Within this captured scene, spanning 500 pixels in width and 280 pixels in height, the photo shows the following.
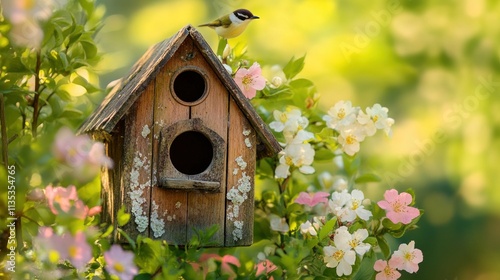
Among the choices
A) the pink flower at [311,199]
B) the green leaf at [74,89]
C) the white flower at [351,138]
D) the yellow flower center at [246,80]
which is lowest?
the pink flower at [311,199]

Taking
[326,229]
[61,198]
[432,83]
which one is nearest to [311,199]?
[326,229]

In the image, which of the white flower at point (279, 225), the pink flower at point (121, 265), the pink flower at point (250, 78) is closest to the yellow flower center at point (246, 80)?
the pink flower at point (250, 78)

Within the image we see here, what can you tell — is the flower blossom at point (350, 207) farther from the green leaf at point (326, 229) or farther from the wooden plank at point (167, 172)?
the wooden plank at point (167, 172)

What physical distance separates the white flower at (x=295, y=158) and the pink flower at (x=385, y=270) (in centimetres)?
32

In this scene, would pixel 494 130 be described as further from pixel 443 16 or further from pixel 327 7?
pixel 327 7

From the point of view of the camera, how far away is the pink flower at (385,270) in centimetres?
211

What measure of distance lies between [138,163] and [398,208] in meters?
0.64

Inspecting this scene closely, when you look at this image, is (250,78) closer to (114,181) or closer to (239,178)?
(239,178)

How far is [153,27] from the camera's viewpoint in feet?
18.4

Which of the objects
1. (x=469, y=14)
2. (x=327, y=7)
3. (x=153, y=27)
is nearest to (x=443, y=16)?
(x=469, y=14)

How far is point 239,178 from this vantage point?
2031 millimetres

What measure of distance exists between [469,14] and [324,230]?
372 centimetres

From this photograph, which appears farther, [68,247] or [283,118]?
[283,118]

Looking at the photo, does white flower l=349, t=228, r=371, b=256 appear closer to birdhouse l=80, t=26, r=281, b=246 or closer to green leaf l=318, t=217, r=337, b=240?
green leaf l=318, t=217, r=337, b=240
